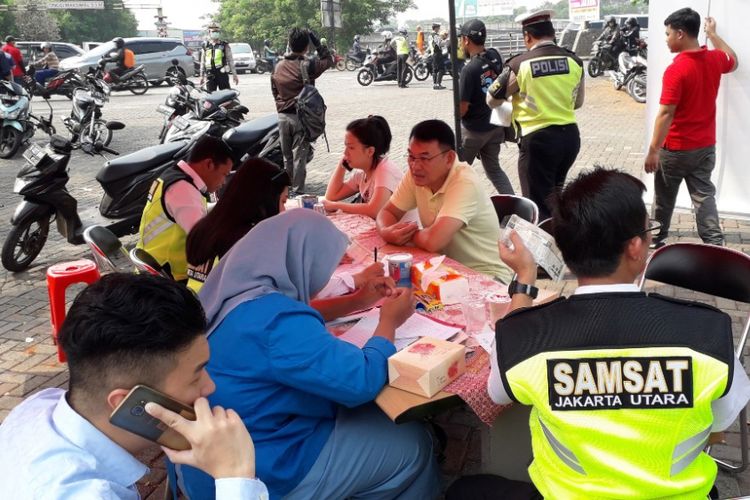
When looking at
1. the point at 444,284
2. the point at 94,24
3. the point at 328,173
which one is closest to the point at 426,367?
the point at 444,284

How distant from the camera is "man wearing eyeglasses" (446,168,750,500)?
4.69ft

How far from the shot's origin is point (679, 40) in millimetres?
4844

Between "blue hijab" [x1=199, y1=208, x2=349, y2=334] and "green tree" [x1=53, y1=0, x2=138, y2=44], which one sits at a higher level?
"green tree" [x1=53, y1=0, x2=138, y2=44]

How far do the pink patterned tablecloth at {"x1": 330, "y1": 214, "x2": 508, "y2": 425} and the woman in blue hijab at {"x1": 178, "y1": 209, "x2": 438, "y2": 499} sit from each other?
0.26 m

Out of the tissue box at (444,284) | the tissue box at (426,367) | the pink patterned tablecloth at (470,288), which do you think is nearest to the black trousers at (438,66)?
the pink patterned tablecloth at (470,288)

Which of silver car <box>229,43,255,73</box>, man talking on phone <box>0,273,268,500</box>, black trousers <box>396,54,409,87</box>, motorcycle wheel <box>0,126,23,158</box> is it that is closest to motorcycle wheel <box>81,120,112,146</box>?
motorcycle wheel <box>0,126,23,158</box>

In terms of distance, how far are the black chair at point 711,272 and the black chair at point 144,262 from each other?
7.17 feet

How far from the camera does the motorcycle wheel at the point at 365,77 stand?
21297 mm

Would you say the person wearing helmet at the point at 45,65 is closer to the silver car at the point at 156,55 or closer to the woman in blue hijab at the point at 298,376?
the silver car at the point at 156,55

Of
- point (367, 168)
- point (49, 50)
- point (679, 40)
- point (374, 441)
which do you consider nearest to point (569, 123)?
point (679, 40)

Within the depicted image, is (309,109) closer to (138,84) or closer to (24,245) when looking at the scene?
(24,245)

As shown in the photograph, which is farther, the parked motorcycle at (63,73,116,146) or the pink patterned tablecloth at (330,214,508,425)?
the parked motorcycle at (63,73,116,146)

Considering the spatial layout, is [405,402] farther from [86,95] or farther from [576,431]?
[86,95]

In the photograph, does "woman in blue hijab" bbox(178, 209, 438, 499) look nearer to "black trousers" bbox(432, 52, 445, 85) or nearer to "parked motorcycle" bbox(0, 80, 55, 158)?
"parked motorcycle" bbox(0, 80, 55, 158)
